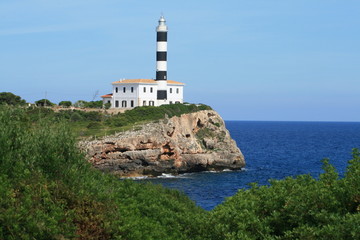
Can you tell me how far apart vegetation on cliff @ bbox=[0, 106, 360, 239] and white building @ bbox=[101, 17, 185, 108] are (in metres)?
50.4

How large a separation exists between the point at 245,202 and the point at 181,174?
1593 inches

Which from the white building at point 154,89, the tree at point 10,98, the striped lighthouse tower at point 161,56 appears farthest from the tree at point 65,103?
the striped lighthouse tower at point 161,56

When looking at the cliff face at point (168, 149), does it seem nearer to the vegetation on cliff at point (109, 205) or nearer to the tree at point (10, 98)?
the tree at point (10, 98)

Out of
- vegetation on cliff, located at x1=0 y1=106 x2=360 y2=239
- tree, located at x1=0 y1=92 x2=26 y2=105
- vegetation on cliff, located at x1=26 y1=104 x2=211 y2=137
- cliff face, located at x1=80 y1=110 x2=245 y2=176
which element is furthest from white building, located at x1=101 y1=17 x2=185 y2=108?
vegetation on cliff, located at x1=0 y1=106 x2=360 y2=239

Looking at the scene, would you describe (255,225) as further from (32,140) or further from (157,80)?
(157,80)

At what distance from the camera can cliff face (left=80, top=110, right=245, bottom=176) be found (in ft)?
177

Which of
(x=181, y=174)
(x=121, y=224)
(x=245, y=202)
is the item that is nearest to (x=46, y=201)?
(x=121, y=224)

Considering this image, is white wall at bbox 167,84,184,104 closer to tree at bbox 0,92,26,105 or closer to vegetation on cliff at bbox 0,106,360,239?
tree at bbox 0,92,26,105

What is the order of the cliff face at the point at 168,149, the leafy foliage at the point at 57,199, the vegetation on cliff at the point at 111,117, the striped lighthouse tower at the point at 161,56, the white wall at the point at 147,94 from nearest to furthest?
the leafy foliage at the point at 57,199, the cliff face at the point at 168,149, the vegetation on cliff at the point at 111,117, the striped lighthouse tower at the point at 161,56, the white wall at the point at 147,94

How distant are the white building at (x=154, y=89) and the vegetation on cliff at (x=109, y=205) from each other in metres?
50.4

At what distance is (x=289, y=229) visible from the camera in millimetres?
16422

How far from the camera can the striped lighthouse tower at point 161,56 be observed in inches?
2879

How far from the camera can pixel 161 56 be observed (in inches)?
2886

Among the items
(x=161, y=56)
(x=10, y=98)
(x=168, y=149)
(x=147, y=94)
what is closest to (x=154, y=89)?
(x=147, y=94)
